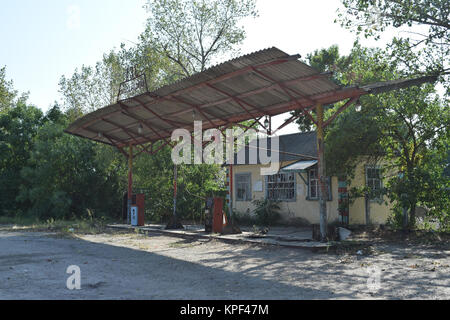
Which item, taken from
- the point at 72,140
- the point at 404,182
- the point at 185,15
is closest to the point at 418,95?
the point at 404,182

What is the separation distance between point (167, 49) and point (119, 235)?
1858cm

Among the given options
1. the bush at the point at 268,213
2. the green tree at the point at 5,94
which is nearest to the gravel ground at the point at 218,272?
the bush at the point at 268,213

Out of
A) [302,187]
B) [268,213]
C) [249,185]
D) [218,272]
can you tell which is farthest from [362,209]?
[218,272]

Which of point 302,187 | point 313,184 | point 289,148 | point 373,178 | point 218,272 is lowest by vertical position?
point 218,272

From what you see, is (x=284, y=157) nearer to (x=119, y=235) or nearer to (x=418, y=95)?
(x=418, y=95)

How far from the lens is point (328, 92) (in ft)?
33.0

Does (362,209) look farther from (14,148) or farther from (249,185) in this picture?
(14,148)

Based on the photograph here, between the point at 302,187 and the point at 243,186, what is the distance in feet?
10.9

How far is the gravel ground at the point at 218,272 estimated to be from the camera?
5512 millimetres

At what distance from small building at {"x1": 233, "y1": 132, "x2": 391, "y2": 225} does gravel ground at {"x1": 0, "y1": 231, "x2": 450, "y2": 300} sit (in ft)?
13.5

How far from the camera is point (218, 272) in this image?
7234 mm

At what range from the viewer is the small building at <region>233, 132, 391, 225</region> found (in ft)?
47.3

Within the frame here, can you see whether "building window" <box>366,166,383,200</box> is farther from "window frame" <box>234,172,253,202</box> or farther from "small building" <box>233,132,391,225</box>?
"window frame" <box>234,172,253,202</box>

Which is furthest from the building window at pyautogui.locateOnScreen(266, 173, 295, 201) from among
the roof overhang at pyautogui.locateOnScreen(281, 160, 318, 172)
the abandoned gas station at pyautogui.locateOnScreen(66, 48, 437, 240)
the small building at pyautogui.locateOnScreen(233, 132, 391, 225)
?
the abandoned gas station at pyautogui.locateOnScreen(66, 48, 437, 240)
